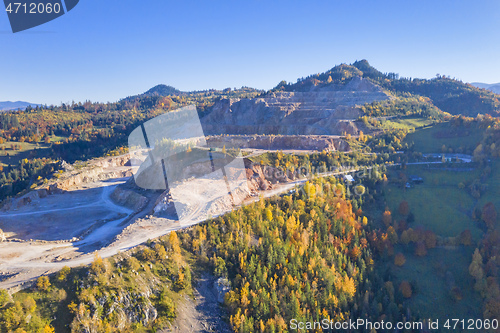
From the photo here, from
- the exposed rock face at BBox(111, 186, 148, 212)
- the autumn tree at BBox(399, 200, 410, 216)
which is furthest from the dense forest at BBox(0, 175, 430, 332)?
the exposed rock face at BBox(111, 186, 148, 212)

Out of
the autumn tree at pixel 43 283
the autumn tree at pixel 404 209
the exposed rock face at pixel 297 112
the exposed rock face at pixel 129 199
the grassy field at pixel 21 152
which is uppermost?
the exposed rock face at pixel 297 112

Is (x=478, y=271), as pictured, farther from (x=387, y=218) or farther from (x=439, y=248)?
(x=387, y=218)

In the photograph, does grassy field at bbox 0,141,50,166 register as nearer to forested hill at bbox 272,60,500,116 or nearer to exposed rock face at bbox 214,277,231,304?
exposed rock face at bbox 214,277,231,304

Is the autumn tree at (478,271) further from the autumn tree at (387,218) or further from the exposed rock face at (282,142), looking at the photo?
the exposed rock face at (282,142)

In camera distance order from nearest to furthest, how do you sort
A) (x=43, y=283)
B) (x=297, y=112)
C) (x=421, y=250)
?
(x=43, y=283)
(x=421, y=250)
(x=297, y=112)

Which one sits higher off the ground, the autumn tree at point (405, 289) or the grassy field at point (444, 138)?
the grassy field at point (444, 138)

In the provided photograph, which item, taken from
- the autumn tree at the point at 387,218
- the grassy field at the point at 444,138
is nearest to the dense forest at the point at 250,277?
the autumn tree at the point at 387,218

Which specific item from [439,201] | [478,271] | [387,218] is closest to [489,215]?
[439,201]
